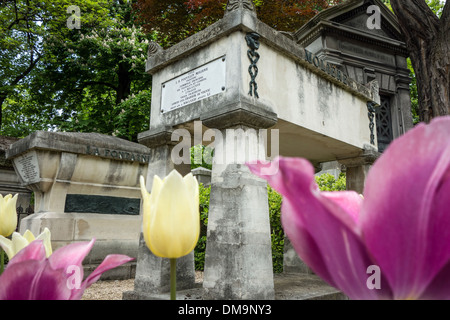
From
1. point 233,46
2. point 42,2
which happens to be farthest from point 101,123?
point 233,46

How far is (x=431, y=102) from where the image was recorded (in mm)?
5371

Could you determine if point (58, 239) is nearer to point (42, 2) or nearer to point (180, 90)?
Answer: point (180, 90)

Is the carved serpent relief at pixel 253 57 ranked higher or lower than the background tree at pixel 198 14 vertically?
lower

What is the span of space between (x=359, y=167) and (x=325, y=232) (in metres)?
6.50

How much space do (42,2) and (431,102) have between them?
50.2 ft

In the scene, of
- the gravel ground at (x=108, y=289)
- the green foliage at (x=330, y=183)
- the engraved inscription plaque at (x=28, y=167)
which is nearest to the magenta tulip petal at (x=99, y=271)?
the gravel ground at (x=108, y=289)

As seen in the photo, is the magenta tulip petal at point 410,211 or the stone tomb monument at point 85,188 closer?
the magenta tulip petal at point 410,211

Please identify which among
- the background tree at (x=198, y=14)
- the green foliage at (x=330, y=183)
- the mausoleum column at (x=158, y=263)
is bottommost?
the mausoleum column at (x=158, y=263)

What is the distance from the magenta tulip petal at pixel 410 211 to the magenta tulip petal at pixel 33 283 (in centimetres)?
50

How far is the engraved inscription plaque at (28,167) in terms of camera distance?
21.6ft

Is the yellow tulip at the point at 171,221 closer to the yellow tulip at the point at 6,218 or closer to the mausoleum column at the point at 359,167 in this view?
the yellow tulip at the point at 6,218

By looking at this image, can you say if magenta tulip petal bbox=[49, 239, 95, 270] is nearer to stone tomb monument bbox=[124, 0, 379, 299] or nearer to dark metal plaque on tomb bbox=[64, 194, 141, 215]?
stone tomb monument bbox=[124, 0, 379, 299]

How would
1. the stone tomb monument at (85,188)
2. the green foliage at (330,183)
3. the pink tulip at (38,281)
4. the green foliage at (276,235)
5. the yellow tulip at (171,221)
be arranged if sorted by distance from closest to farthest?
the pink tulip at (38,281) < the yellow tulip at (171,221) < the stone tomb monument at (85,188) < the green foliage at (276,235) < the green foliage at (330,183)

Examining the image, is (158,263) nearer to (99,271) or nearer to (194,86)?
(194,86)
